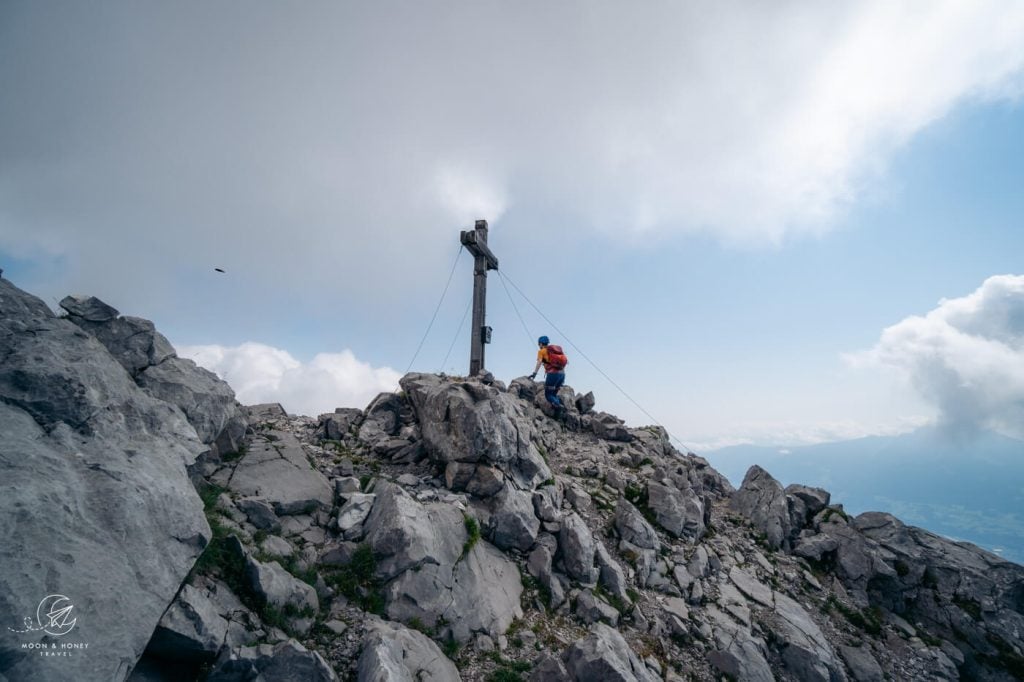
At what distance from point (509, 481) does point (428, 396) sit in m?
4.52

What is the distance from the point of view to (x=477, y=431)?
13.9 metres

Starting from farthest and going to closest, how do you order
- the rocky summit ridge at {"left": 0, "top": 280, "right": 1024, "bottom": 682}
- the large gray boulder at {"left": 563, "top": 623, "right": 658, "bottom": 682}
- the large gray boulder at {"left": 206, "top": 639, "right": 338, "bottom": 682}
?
1. the large gray boulder at {"left": 563, "top": 623, "right": 658, "bottom": 682}
2. the large gray boulder at {"left": 206, "top": 639, "right": 338, "bottom": 682}
3. the rocky summit ridge at {"left": 0, "top": 280, "right": 1024, "bottom": 682}

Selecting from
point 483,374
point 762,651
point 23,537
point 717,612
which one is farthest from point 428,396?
point 762,651

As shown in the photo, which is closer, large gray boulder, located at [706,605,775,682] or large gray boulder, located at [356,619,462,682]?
large gray boulder, located at [356,619,462,682]

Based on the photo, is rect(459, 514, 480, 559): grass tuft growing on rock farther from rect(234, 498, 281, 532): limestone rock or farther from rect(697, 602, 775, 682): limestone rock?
rect(697, 602, 775, 682): limestone rock

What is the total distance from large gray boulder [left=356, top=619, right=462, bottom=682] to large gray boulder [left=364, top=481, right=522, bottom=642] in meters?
0.70

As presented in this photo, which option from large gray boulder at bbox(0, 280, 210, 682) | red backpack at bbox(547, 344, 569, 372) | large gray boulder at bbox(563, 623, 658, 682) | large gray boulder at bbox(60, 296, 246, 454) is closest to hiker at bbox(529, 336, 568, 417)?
red backpack at bbox(547, 344, 569, 372)

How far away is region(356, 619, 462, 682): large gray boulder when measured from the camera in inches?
298

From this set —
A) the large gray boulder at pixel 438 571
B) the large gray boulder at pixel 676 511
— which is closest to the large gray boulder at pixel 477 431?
the large gray boulder at pixel 438 571

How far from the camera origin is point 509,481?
1390 cm

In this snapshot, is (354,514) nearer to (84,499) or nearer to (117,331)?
(84,499)

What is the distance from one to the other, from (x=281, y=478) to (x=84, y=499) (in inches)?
214

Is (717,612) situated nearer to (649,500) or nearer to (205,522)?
(649,500)

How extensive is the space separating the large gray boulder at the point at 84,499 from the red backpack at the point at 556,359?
15.1m
